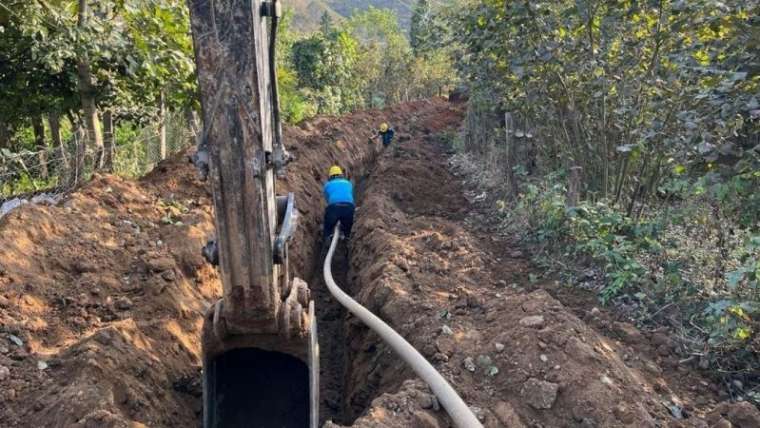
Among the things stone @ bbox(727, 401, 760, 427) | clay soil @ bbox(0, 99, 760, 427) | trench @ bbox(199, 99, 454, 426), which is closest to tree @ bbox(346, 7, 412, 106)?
trench @ bbox(199, 99, 454, 426)

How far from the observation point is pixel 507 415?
3619 millimetres

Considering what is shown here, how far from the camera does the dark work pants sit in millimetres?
8688

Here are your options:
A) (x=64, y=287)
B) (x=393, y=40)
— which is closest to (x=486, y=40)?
(x=64, y=287)

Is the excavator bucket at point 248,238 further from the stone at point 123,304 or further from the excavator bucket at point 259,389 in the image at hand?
the stone at point 123,304

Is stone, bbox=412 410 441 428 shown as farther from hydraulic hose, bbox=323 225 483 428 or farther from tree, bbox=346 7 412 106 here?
tree, bbox=346 7 412 106

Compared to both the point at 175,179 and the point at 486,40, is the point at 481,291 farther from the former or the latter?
the point at 175,179

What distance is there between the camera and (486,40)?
7.32 m

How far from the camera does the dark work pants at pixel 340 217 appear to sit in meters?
8.69

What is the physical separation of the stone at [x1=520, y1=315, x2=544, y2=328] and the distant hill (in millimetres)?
95195

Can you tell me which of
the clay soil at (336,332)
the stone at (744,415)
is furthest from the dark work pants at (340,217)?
the stone at (744,415)

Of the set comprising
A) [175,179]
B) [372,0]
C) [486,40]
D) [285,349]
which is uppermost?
[372,0]

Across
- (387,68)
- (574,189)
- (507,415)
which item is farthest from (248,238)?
(387,68)

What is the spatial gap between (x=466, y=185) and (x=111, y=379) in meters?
8.97

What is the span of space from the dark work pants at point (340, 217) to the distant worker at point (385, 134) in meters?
7.72
